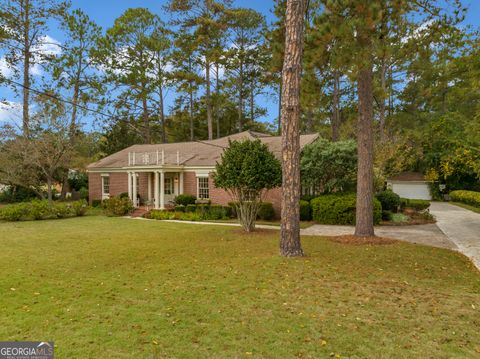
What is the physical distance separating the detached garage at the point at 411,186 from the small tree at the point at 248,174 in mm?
23737

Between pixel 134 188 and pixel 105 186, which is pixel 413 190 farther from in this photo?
pixel 105 186

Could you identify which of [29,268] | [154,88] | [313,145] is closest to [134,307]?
[29,268]

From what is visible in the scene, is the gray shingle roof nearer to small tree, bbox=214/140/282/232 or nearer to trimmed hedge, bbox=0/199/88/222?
trimmed hedge, bbox=0/199/88/222

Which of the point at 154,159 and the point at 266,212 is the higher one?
the point at 154,159

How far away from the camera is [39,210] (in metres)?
17.4

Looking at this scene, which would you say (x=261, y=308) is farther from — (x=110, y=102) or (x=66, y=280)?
(x=110, y=102)

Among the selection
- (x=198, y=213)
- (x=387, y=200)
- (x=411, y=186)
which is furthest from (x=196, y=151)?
(x=411, y=186)

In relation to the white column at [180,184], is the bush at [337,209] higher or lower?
lower

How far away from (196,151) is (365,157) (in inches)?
546

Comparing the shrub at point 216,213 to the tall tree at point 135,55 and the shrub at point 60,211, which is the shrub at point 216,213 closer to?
the shrub at point 60,211

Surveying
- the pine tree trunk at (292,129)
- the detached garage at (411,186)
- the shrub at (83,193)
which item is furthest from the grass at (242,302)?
the detached garage at (411,186)

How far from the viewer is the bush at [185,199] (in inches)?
770

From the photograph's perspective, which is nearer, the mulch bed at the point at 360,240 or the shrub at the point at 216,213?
the mulch bed at the point at 360,240

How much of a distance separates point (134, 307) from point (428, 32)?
1082 cm
